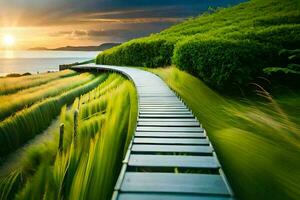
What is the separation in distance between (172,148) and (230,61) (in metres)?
5.22

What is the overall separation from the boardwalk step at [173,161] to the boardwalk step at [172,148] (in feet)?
0.73

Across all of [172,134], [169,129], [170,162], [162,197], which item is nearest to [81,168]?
[170,162]

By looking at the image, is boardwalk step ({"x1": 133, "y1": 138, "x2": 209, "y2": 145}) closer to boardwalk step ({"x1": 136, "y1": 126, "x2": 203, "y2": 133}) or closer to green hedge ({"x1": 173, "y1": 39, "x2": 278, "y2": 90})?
boardwalk step ({"x1": 136, "y1": 126, "x2": 203, "y2": 133})

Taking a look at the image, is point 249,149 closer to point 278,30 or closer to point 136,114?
point 136,114

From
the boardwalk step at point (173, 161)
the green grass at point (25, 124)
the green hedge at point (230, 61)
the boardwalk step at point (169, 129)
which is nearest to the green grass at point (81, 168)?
the boardwalk step at point (169, 129)

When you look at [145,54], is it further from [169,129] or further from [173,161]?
[173,161]

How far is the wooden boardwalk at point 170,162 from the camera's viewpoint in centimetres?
265

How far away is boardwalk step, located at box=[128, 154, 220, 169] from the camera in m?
3.25

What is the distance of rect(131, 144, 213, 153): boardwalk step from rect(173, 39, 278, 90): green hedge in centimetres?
482

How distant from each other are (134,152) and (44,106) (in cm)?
585

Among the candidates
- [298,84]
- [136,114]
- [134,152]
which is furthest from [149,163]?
[298,84]

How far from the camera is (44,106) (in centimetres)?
897

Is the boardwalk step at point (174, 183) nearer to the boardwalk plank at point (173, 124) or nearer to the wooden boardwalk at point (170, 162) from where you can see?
the wooden boardwalk at point (170, 162)

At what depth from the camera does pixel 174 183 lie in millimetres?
2814
